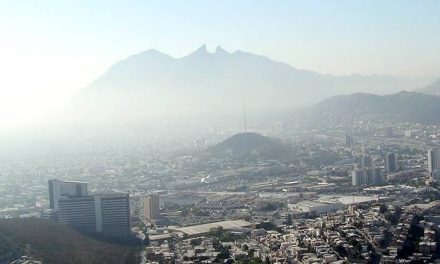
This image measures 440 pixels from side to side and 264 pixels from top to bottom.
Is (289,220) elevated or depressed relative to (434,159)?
depressed

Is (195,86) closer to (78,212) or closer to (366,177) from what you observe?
(366,177)

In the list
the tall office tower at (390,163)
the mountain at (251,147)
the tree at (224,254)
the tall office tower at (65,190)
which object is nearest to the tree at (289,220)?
the tree at (224,254)

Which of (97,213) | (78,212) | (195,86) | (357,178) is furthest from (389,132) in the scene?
A: (195,86)

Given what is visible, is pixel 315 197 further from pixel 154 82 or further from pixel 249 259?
pixel 154 82

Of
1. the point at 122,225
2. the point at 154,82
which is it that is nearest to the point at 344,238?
the point at 122,225

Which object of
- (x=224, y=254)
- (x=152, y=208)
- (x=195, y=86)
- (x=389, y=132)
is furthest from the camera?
(x=195, y=86)

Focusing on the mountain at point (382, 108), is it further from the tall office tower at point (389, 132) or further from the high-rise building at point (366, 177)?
the high-rise building at point (366, 177)
